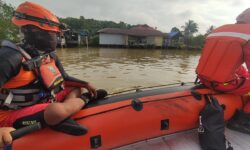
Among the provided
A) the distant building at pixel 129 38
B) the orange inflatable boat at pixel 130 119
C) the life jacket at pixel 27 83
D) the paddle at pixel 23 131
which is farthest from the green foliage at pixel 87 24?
the paddle at pixel 23 131

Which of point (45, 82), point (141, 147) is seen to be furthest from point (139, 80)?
point (45, 82)

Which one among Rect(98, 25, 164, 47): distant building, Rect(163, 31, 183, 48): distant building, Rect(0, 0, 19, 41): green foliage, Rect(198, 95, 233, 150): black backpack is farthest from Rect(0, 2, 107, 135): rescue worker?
Rect(163, 31, 183, 48): distant building

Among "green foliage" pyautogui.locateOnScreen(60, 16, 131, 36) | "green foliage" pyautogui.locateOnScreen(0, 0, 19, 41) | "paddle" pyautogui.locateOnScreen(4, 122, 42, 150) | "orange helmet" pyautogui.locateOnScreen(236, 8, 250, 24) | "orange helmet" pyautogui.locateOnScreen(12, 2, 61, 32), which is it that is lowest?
"paddle" pyautogui.locateOnScreen(4, 122, 42, 150)

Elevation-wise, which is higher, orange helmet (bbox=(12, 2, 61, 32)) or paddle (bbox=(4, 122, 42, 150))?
orange helmet (bbox=(12, 2, 61, 32))

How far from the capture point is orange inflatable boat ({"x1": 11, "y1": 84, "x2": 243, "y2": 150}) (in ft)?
4.20

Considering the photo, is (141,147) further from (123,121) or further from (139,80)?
(139,80)

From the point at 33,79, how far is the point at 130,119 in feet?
2.49

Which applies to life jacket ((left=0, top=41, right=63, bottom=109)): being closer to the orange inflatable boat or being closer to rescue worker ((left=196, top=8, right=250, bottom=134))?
the orange inflatable boat

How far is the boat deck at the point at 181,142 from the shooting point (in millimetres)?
1609

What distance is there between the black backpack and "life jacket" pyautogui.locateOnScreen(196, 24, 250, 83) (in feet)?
0.82

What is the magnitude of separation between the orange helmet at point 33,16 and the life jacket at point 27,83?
21 cm

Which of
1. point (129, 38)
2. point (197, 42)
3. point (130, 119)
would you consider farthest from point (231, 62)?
point (197, 42)

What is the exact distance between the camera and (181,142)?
5.52 feet

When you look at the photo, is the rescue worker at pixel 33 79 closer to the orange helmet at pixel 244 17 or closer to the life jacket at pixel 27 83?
the life jacket at pixel 27 83
